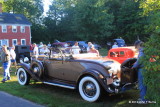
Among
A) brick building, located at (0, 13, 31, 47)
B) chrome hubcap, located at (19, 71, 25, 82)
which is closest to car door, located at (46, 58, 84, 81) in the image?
chrome hubcap, located at (19, 71, 25, 82)

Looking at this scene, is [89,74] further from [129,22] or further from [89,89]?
[129,22]

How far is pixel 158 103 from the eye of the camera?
3.72m

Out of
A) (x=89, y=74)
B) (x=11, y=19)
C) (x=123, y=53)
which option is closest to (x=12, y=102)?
(x=89, y=74)

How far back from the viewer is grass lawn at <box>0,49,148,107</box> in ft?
17.4

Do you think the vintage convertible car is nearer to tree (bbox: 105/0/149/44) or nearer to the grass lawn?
the grass lawn

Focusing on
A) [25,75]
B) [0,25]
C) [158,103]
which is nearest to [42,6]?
[0,25]

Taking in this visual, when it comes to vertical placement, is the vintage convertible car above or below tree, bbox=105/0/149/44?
below

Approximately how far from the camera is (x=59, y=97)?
6.08 metres

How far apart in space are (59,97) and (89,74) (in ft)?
4.18

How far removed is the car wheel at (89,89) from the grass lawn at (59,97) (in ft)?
0.52

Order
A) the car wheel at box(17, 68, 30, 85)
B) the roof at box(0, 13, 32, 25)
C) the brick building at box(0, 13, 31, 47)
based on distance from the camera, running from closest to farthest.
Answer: the car wheel at box(17, 68, 30, 85) < the brick building at box(0, 13, 31, 47) < the roof at box(0, 13, 32, 25)

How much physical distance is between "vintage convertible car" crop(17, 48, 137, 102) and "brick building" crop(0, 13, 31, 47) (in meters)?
34.1

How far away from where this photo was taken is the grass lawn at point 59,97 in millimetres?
5309

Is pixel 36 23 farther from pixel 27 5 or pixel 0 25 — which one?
pixel 0 25
